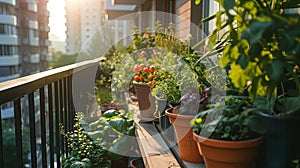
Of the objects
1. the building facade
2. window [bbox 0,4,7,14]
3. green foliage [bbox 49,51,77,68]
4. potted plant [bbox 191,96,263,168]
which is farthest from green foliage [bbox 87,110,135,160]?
A: green foliage [bbox 49,51,77,68]

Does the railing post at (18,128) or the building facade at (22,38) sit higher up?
the building facade at (22,38)

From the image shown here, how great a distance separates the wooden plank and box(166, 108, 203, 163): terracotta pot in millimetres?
124

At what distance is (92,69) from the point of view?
4.26 meters

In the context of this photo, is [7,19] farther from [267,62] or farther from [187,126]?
[267,62]

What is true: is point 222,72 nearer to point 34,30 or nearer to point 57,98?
point 57,98

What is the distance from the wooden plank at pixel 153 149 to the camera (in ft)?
4.38

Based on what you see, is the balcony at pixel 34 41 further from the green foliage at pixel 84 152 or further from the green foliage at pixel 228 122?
the green foliage at pixel 228 122

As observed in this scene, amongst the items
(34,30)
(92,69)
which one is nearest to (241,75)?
(92,69)

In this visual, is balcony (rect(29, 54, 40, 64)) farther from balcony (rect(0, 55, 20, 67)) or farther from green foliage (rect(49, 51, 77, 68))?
green foliage (rect(49, 51, 77, 68))

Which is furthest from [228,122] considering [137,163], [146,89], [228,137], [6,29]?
[6,29]

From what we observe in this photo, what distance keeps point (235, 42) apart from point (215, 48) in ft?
1.37

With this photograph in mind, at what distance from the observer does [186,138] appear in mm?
1166

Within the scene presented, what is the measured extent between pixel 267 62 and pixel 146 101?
1.32 metres

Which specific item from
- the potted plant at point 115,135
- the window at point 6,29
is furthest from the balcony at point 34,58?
the potted plant at point 115,135
